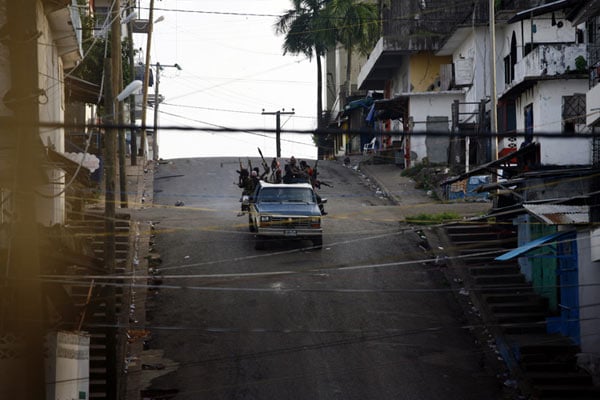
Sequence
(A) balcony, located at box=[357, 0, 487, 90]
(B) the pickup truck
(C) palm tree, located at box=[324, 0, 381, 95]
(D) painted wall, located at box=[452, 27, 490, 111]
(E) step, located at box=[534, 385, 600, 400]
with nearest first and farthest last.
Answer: (E) step, located at box=[534, 385, 600, 400], (B) the pickup truck, (D) painted wall, located at box=[452, 27, 490, 111], (A) balcony, located at box=[357, 0, 487, 90], (C) palm tree, located at box=[324, 0, 381, 95]

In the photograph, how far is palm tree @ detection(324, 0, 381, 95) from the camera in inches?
2507

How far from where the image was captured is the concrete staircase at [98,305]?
1969 cm

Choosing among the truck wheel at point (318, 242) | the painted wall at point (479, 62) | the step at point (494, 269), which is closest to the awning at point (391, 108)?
the painted wall at point (479, 62)

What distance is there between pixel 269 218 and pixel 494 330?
310 inches

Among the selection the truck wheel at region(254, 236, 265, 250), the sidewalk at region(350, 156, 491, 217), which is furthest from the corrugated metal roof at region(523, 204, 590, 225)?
the sidewalk at region(350, 156, 491, 217)

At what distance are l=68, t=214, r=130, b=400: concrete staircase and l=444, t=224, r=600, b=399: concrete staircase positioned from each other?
8161mm

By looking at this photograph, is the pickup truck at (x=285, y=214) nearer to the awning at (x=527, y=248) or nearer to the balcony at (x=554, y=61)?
the awning at (x=527, y=248)

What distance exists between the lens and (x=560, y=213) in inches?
893

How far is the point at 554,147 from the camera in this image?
35125 mm

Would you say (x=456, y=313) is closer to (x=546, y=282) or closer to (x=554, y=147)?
(x=546, y=282)

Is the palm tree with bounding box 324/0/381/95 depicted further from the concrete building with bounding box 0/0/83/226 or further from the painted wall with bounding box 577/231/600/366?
the painted wall with bounding box 577/231/600/366

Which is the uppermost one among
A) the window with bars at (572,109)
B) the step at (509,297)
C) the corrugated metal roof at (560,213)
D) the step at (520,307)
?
the window with bars at (572,109)

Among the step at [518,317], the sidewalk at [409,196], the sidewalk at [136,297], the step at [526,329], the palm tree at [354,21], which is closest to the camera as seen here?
the sidewalk at [136,297]

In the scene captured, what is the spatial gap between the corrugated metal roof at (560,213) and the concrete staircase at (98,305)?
943cm
